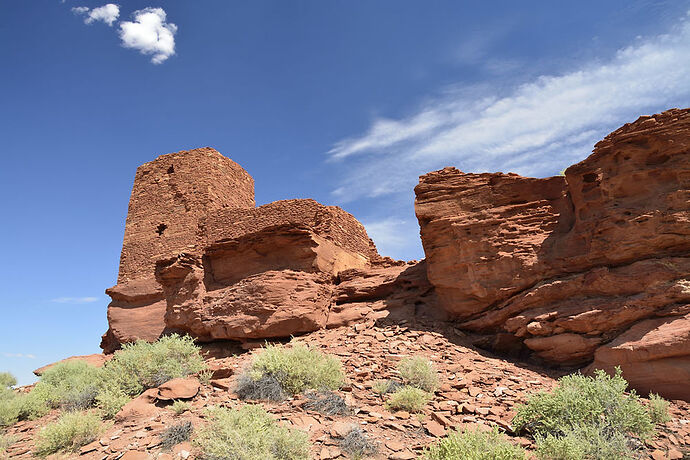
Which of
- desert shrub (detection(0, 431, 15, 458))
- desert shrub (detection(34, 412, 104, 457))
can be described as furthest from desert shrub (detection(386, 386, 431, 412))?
desert shrub (detection(0, 431, 15, 458))

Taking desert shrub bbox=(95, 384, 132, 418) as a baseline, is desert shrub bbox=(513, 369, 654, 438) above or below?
below

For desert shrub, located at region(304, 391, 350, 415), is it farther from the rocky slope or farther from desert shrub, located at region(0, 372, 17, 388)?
desert shrub, located at region(0, 372, 17, 388)

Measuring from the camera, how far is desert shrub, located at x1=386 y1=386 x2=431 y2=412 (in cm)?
671

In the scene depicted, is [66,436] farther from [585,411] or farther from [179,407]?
[585,411]

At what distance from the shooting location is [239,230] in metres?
12.2

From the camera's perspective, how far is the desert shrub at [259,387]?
24.0 ft

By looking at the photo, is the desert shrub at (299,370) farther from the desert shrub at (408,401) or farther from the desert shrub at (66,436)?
the desert shrub at (66,436)

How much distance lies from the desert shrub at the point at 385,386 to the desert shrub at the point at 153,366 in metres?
4.29

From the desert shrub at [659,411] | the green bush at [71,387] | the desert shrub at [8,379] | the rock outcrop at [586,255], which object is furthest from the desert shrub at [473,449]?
the desert shrub at [8,379]

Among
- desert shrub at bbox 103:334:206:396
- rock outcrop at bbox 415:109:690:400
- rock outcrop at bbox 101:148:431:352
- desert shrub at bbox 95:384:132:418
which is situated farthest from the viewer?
rock outcrop at bbox 101:148:431:352

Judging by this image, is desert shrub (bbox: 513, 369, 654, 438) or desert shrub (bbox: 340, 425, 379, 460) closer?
desert shrub (bbox: 340, 425, 379, 460)

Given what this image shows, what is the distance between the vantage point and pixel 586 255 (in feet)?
27.7

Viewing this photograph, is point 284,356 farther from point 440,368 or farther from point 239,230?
point 239,230

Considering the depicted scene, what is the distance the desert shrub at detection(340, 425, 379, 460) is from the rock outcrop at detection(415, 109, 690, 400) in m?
4.46
